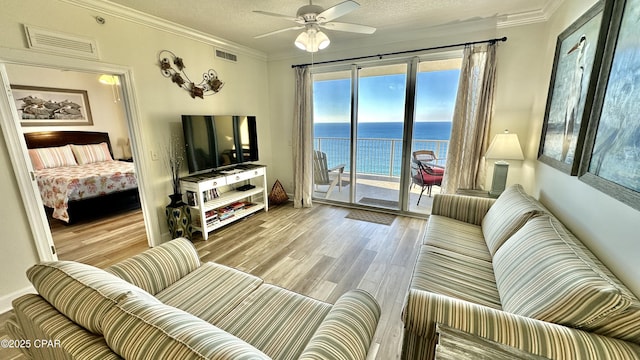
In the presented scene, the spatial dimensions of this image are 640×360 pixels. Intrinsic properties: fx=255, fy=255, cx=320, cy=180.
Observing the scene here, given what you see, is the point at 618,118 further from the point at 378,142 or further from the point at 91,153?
the point at 91,153

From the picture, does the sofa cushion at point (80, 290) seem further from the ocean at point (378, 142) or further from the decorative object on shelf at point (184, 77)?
the ocean at point (378, 142)

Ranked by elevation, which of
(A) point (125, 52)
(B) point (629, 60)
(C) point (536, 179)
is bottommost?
(C) point (536, 179)

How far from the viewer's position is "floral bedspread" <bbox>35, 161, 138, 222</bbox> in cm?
351

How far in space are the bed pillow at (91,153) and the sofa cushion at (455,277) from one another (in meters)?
5.97

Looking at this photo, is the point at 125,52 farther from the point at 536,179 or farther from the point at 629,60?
the point at 536,179

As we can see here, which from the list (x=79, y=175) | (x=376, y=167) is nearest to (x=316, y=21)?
(x=376, y=167)

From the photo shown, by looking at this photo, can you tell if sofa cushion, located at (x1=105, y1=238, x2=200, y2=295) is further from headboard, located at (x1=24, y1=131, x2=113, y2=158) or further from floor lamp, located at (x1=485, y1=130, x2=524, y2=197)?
headboard, located at (x1=24, y1=131, x2=113, y2=158)

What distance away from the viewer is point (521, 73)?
285cm

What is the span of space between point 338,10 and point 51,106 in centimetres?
559

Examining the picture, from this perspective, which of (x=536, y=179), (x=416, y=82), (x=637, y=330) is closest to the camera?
(x=637, y=330)

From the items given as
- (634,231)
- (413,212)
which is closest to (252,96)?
(413,212)

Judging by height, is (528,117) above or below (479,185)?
above

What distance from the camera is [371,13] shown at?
2.72 m

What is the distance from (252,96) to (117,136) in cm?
345
